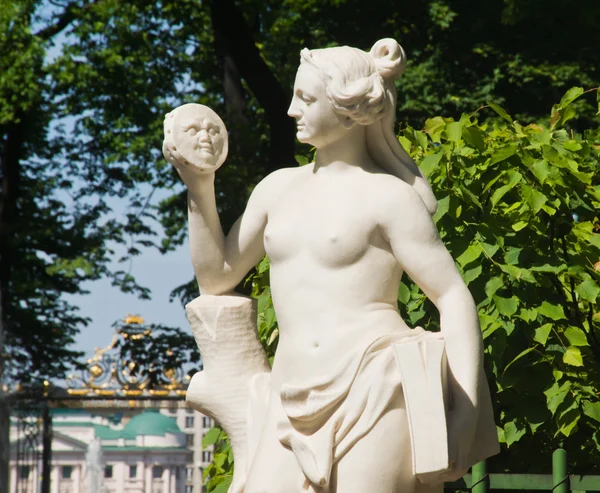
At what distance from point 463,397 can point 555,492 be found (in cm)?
122

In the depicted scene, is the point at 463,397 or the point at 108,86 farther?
the point at 108,86

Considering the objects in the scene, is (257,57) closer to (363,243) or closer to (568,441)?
(568,441)

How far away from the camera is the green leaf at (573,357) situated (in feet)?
17.2

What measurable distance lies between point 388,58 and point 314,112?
0.27 m

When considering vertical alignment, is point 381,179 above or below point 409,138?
below

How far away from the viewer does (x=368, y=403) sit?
3.38 metres

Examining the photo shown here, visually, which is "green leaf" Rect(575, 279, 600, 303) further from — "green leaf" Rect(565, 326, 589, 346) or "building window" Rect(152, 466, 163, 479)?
"building window" Rect(152, 466, 163, 479)

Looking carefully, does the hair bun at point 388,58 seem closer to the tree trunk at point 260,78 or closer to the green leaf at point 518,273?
the green leaf at point 518,273

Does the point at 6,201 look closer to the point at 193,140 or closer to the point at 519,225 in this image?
the point at 519,225

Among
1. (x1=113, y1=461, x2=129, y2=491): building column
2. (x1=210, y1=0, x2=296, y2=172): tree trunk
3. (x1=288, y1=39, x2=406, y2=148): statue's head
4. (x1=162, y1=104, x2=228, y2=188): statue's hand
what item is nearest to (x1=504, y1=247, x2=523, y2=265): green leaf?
(x1=288, y1=39, x2=406, y2=148): statue's head

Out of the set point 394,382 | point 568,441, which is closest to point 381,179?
point 394,382

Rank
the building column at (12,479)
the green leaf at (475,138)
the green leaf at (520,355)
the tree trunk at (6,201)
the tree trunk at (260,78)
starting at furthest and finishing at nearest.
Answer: the tree trunk at (6,201) < the building column at (12,479) < the tree trunk at (260,78) < the green leaf at (475,138) < the green leaf at (520,355)

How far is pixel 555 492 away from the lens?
444 cm

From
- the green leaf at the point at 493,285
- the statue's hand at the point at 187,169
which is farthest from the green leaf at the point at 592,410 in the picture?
the statue's hand at the point at 187,169
